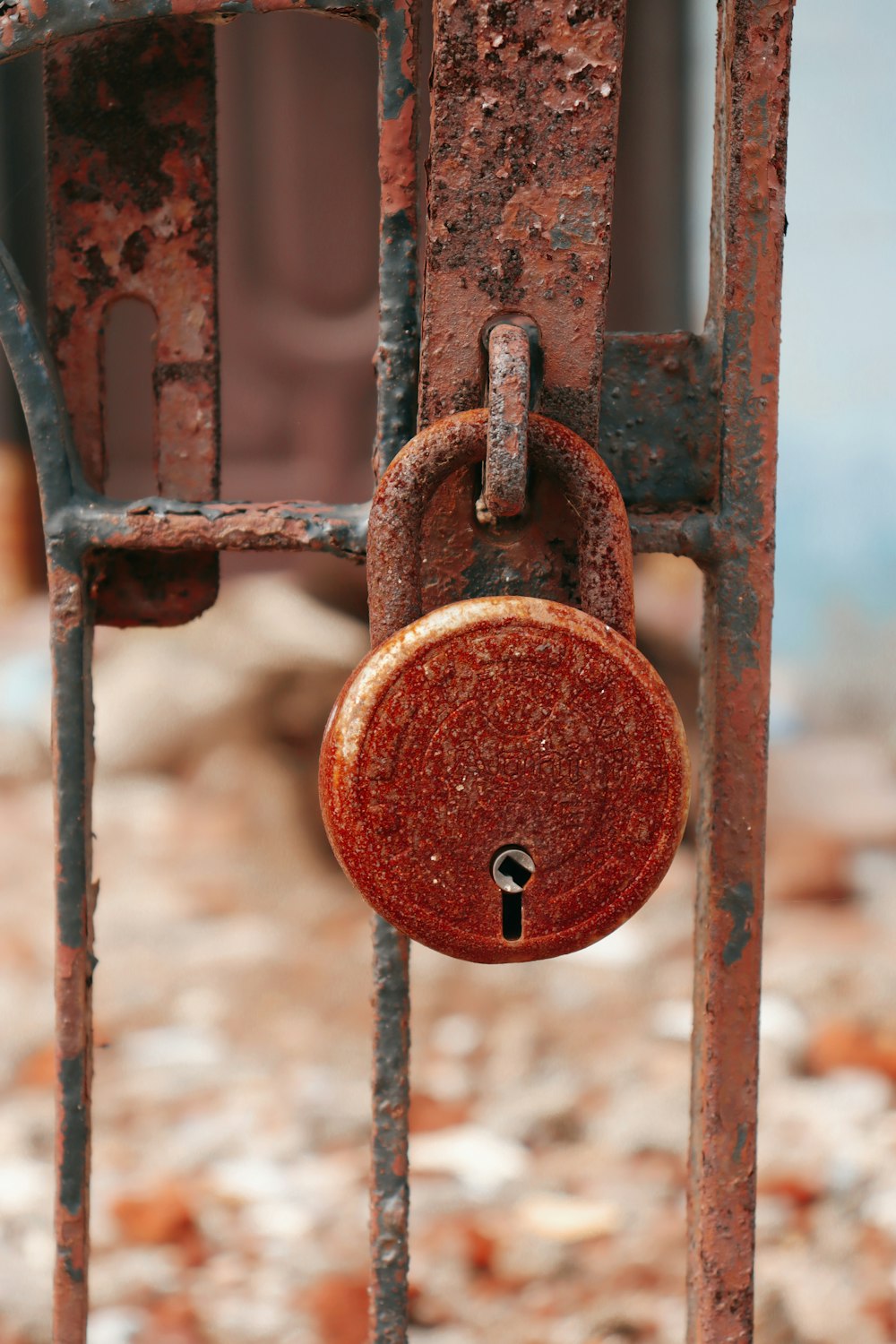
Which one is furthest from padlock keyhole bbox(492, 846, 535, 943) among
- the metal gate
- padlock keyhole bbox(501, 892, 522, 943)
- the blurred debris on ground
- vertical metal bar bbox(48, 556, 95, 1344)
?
the blurred debris on ground

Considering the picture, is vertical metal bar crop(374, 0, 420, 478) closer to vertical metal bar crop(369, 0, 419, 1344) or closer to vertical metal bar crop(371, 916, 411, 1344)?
vertical metal bar crop(369, 0, 419, 1344)

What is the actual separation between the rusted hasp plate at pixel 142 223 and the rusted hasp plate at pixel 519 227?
13cm

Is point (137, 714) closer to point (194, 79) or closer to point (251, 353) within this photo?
point (251, 353)

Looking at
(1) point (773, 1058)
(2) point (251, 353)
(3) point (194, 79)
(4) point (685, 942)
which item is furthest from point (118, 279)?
(2) point (251, 353)

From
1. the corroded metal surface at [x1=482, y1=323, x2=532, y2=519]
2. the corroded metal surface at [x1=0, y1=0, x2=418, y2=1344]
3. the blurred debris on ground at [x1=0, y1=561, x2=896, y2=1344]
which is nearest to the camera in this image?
the corroded metal surface at [x1=482, y1=323, x2=532, y2=519]

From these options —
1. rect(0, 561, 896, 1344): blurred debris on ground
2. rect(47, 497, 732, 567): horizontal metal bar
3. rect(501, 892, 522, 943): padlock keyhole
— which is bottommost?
rect(0, 561, 896, 1344): blurred debris on ground

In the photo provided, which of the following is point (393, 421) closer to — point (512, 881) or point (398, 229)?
point (398, 229)

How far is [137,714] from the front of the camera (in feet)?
8.10

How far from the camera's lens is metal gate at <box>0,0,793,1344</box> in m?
0.46

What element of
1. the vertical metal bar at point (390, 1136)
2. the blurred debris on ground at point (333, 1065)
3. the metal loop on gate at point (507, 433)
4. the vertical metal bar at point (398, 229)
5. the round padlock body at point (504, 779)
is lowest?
the blurred debris on ground at point (333, 1065)

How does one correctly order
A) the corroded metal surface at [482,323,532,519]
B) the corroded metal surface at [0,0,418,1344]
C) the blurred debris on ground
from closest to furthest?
the corroded metal surface at [482,323,532,519], the corroded metal surface at [0,0,418,1344], the blurred debris on ground

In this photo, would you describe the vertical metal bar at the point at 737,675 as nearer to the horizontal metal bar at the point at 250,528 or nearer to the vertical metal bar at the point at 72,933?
the horizontal metal bar at the point at 250,528

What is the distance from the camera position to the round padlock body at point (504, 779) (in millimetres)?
433

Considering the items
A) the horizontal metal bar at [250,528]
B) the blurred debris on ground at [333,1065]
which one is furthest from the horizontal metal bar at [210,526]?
the blurred debris on ground at [333,1065]
